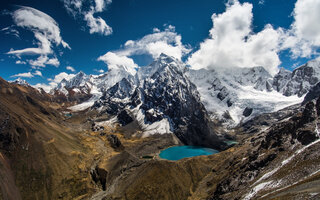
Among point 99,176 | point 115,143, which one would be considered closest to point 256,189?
point 99,176

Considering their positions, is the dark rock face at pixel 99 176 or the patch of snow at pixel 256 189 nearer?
the patch of snow at pixel 256 189

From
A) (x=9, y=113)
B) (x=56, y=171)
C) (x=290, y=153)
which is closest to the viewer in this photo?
(x=290, y=153)

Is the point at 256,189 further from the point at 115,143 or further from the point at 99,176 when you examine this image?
the point at 115,143

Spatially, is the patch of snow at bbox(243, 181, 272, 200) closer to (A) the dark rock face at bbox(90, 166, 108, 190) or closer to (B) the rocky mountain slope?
(B) the rocky mountain slope

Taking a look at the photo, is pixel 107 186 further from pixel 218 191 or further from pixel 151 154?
pixel 151 154

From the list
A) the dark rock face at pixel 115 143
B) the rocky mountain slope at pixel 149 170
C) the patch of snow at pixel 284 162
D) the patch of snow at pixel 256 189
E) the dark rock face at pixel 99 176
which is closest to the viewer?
the patch of snow at pixel 256 189

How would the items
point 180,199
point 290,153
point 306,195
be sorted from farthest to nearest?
1. point 180,199
2. point 290,153
3. point 306,195

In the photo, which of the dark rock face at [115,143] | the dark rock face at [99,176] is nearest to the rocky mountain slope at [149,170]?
the dark rock face at [99,176]

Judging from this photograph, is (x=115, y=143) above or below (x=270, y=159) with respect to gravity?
above

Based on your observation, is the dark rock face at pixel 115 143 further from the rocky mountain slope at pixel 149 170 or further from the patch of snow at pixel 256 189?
the patch of snow at pixel 256 189

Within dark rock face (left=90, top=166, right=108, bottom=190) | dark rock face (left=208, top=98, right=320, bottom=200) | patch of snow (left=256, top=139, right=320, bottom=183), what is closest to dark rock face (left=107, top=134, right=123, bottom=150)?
dark rock face (left=90, top=166, right=108, bottom=190)

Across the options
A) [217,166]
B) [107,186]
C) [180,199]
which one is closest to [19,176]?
[107,186]
